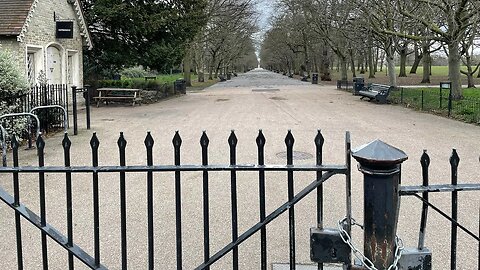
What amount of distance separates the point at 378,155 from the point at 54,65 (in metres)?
21.4

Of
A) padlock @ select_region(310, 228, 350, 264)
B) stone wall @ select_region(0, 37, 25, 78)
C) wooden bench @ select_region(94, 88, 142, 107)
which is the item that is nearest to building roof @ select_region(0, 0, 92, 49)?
stone wall @ select_region(0, 37, 25, 78)

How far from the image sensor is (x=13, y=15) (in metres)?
18.7

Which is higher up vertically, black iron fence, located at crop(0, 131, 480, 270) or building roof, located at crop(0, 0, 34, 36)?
building roof, located at crop(0, 0, 34, 36)

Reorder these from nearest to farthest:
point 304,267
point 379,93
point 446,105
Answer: point 304,267
point 446,105
point 379,93

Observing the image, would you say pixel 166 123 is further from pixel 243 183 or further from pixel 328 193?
pixel 328 193

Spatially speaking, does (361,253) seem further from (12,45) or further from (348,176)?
(12,45)

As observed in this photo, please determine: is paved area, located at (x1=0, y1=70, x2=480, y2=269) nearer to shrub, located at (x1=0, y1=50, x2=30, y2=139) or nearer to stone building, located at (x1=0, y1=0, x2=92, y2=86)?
shrub, located at (x1=0, y1=50, x2=30, y2=139)

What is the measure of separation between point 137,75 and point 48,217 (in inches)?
2038

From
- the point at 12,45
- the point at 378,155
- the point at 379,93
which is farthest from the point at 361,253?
the point at 379,93

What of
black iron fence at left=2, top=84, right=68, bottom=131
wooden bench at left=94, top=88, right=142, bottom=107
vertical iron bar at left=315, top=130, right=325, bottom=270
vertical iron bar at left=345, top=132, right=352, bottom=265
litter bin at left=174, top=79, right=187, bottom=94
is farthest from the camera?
litter bin at left=174, top=79, right=187, bottom=94

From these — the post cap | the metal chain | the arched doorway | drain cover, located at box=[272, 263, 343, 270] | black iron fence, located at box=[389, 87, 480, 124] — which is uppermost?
the arched doorway

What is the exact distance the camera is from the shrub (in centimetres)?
1111

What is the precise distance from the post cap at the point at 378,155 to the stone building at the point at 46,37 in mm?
16849

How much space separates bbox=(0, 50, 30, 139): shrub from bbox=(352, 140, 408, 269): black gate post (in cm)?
1009
